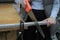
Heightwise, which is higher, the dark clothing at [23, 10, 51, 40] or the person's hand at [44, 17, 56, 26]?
the person's hand at [44, 17, 56, 26]

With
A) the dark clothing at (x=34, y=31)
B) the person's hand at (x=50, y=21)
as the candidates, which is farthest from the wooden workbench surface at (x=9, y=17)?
the person's hand at (x=50, y=21)

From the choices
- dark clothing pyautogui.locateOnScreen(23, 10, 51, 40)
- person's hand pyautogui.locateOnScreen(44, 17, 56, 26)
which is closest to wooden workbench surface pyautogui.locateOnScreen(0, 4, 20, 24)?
dark clothing pyautogui.locateOnScreen(23, 10, 51, 40)

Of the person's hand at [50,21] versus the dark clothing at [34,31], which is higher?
the person's hand at [50,21]

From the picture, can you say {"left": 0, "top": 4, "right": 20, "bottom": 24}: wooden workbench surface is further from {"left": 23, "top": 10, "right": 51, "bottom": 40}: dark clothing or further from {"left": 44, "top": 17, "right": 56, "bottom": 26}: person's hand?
{"left": 44, "top": 17, "right": 56, "bottom": 26}: person's hand

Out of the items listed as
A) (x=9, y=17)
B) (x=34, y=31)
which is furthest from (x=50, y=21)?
(x=9, y=17)

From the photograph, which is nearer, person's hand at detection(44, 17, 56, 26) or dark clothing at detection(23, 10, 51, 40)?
person's hand at detection(44, 17, 56, 26)

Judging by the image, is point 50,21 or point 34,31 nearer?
point 50,21

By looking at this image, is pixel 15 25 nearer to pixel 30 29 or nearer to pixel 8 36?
pixel 8 36

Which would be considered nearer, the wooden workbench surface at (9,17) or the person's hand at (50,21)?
the person's hand at (50,21)

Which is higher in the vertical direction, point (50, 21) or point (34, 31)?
point (50, 21)

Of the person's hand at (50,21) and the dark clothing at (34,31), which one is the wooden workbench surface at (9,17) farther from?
the person's hand at (50,21)

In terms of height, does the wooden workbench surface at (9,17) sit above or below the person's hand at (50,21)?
below

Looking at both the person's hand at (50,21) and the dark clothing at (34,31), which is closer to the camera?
the person's hand at (50,21)

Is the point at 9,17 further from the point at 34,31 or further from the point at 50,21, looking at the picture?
the point at 50,21
